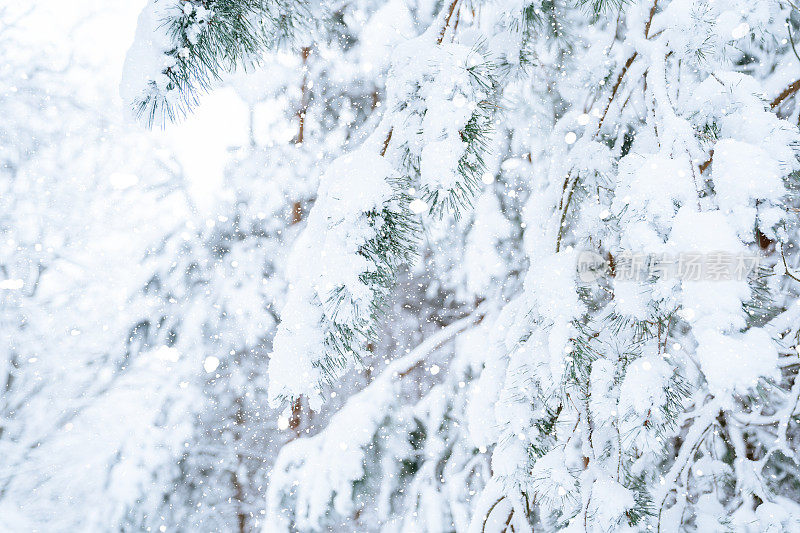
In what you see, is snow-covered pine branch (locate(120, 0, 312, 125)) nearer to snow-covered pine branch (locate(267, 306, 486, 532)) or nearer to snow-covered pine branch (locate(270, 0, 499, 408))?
snow-covered pine branch (locate(270, 0, 499, 408))

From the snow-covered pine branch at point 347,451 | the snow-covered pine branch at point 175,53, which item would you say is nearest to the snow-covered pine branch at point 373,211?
the snow-covered pine branch at point 175,53

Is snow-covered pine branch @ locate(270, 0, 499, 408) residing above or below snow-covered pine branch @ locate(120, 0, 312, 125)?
below

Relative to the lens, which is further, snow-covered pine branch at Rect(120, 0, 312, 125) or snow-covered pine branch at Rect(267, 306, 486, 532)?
snow-covered pine branch at Rect(267, 306, 486, 532)

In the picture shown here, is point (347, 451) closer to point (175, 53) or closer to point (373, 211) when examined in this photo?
point (373, 211)

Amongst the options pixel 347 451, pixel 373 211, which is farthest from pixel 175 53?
pixel 347 451

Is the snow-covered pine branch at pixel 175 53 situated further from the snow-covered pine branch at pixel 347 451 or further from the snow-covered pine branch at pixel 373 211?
the snow-covered pine branch at pixel 347 451

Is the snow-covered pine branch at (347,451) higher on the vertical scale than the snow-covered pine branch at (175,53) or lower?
lower

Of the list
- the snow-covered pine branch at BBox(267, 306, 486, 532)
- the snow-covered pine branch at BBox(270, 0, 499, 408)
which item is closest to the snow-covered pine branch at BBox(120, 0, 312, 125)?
the snow-covered pine branch at BBox(270, 0, 499, 408)

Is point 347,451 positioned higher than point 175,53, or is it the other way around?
point 175,53

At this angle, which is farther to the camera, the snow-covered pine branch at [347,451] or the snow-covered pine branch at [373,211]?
the snow-covered pine branch at [347,451]

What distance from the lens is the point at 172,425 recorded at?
161 inches

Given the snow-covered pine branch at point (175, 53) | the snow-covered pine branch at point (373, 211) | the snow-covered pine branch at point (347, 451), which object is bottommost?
the snow-covered pine branch at point (347, 451)

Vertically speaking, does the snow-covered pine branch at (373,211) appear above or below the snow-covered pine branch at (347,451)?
above

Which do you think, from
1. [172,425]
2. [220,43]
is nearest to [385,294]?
[220,43]
